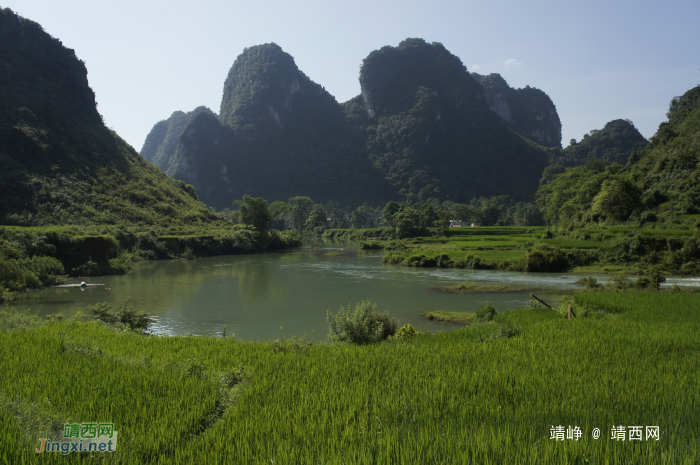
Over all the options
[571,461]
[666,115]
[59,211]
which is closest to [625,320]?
[571,461]

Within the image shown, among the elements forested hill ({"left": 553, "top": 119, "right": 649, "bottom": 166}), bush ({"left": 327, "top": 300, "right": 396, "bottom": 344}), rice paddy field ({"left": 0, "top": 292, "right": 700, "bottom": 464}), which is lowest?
bush ({"left": 327, "top": 300, "right": 396, "bottom": 344})

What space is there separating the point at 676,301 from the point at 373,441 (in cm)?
1292

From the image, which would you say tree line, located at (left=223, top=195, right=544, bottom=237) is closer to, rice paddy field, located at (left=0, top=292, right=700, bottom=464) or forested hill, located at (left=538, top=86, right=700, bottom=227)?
forested hill, located at (left=538, top=86, right=700, bottom=227)

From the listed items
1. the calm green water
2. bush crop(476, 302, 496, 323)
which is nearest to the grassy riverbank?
the calm green water

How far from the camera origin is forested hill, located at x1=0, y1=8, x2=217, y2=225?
44406mm

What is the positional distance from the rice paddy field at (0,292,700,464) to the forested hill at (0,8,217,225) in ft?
147

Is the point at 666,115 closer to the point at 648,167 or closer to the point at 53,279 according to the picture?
the point at 648,167

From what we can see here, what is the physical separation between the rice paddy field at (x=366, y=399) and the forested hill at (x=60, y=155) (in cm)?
4486

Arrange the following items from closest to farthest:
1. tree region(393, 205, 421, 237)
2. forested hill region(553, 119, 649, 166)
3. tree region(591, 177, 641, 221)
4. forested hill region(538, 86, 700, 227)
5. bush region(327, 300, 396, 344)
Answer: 1. bush region(327, 300, 396, 344)
2. forested hill region(538, 86, 700, 227)
3. tree region(591, 177, 641, 221)
4. tree region(393, 205, 421, 237)
5. forested hill region(553, 119, 649, 166)

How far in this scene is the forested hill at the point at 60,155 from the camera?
44.4 meters

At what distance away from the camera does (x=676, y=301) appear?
11.7 meters

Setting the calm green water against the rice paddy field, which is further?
the calm green water

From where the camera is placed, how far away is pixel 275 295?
23.4 metres

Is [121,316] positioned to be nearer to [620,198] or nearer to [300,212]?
[620,198]
